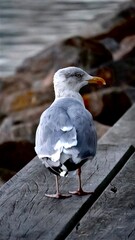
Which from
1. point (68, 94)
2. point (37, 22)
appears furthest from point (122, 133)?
point (37, 22)

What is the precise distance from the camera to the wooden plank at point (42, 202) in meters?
2.96

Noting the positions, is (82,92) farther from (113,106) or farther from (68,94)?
(68,94)

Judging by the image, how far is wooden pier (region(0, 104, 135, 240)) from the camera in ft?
9.68

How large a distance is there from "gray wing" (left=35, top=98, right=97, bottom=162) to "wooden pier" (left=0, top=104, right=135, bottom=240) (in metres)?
0.19

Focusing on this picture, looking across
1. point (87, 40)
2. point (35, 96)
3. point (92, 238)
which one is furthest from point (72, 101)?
point (87, 40)

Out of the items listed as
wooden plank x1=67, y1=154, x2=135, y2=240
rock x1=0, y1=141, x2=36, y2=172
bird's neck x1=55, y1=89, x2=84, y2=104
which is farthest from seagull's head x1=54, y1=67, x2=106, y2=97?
rock x1=0, y1=141, x2=36, y2=172

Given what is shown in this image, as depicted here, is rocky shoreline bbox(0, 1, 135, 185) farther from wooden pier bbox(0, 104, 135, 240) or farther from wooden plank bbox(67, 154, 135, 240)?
wooden plank bbox(67, 154, 135, 240)

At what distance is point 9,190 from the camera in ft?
11.1

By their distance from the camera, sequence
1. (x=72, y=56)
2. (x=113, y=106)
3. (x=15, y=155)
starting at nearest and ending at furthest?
(x=15, y=155) → (x=113, y=106) → (x=72, y=56)

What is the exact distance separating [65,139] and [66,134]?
36 mm

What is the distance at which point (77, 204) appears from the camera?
324cm

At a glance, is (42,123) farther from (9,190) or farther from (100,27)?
(100,27)

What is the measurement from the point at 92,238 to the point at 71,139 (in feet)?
1.42

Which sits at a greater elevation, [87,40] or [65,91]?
[65,91]
